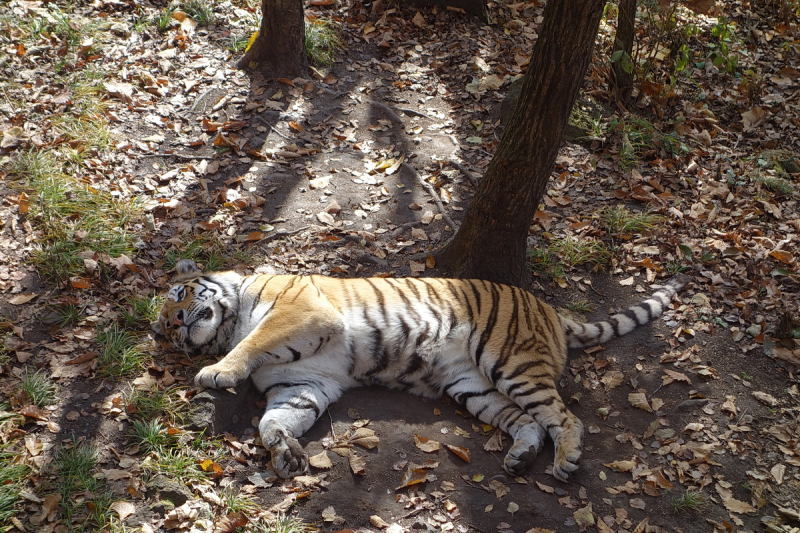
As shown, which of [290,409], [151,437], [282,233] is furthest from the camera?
[282,233]

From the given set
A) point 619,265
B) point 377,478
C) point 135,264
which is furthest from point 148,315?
point 619,265

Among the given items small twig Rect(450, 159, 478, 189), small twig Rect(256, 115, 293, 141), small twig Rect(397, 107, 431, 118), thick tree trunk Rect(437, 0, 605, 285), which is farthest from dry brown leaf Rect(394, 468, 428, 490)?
small twig Rect(397, 107, 431, 118)

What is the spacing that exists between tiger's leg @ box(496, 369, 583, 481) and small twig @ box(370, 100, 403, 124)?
3982 millimetres

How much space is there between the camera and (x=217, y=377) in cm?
396

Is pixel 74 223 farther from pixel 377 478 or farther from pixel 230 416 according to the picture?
pixel 377 478

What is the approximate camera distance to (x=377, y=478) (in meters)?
3.79

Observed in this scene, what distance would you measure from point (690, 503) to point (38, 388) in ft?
13.8

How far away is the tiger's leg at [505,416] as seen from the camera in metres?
3.84

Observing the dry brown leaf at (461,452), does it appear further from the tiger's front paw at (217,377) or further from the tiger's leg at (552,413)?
the tiger's front paw at (217,377)

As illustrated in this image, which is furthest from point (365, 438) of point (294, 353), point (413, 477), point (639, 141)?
point (639, 141)

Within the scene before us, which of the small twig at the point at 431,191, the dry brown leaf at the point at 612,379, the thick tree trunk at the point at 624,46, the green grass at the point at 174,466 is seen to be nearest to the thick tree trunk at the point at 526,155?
the small twig at the point at 431,191

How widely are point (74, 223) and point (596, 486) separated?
186 inches

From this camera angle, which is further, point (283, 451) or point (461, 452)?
point (461, 452)

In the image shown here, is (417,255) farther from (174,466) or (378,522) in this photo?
(174,466)
